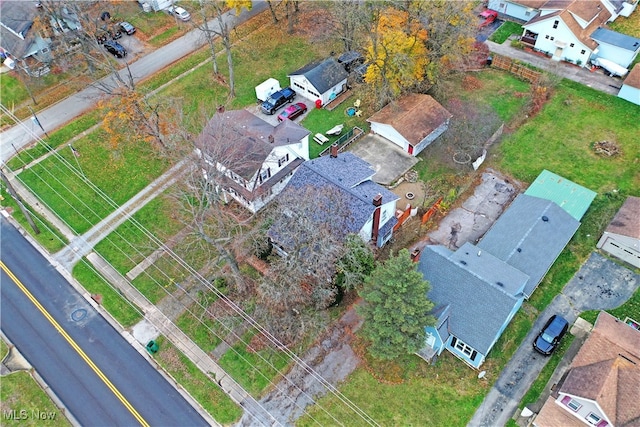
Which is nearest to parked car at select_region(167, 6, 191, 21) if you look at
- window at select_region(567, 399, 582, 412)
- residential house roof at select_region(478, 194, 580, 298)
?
residential house roof at select_region(478, 194, 580, 298)

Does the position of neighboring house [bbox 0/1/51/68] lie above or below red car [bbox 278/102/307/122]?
above

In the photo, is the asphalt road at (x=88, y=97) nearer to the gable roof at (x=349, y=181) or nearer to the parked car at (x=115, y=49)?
the parked car at (x=115, y=49)

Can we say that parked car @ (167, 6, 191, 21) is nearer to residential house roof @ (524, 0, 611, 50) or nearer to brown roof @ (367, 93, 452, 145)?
brown roof @ (367, 93, 452, 145)

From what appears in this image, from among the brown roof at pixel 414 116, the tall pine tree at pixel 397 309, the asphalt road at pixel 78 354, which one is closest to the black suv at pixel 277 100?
the brown roof at pixel 414 116

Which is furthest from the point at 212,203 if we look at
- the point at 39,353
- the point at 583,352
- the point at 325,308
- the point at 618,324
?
the point at 618,324

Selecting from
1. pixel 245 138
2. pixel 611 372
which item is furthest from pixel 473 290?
pixel 245 138

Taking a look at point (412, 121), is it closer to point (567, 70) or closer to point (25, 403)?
point (567, 70)

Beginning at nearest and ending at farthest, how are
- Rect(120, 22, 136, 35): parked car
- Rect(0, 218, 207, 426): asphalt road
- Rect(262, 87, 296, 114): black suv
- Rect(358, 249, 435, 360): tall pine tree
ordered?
Rect(358, 249, 435, 360): tall pine tree < Rect(0, 218, 207, 426): asphalt road < Rect(262, 87, 296, 114): black suv < Rect(120, 22, 136, 35): parked car
